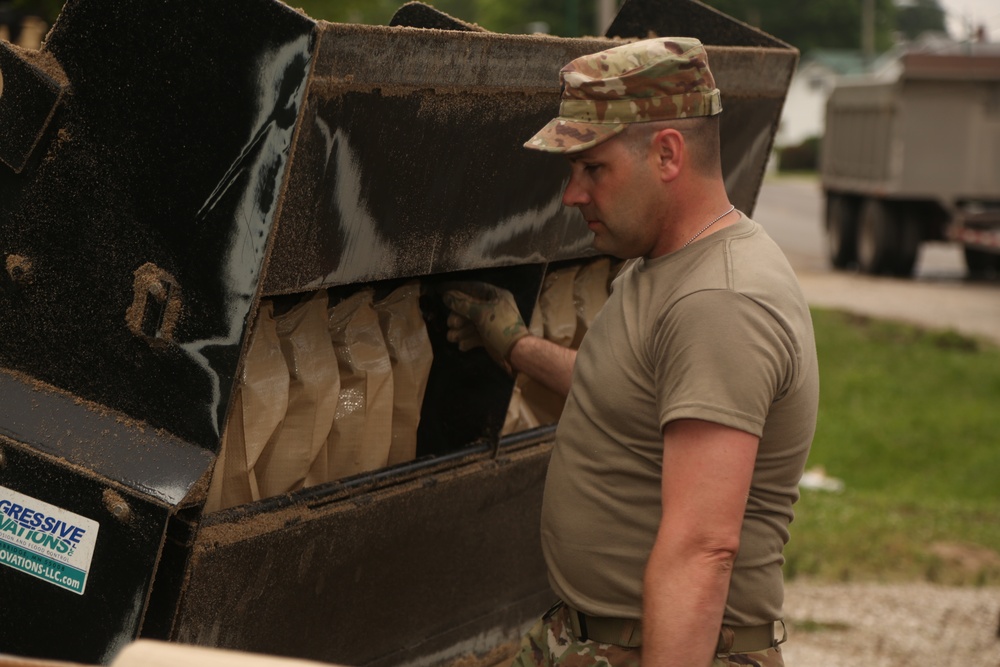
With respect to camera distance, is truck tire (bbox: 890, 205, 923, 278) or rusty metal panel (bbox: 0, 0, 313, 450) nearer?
rusty metal panel (bbox: 0, 0, 313, 450)

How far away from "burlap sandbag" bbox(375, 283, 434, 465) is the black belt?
2.84ft

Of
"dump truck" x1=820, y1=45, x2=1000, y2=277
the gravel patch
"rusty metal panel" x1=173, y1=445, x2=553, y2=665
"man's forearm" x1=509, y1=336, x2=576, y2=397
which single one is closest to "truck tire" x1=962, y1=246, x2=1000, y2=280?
"dump truck" x1=820, y1=45, x2=1000, y2=277

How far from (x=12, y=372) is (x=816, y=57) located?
196 feet

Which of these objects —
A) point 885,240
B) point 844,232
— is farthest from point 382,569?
point 844,232

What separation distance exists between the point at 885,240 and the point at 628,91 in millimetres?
14093

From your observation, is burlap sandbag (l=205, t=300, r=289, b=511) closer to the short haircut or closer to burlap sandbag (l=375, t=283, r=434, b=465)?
burlap sandbag (l=375, t=283, r=434, b=465)

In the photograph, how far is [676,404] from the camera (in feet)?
6.70

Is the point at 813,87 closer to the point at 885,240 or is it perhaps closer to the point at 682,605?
the point at 885,240

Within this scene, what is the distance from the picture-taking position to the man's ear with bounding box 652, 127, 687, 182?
2.20 metres

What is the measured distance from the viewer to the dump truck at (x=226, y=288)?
2.22 meters

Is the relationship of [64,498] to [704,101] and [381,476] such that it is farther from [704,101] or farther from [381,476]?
[704,101]

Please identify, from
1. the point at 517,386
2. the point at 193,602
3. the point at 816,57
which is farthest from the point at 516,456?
the point at 816,57

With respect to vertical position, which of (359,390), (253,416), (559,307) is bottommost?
(253,416)

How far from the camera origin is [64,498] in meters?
2.33
